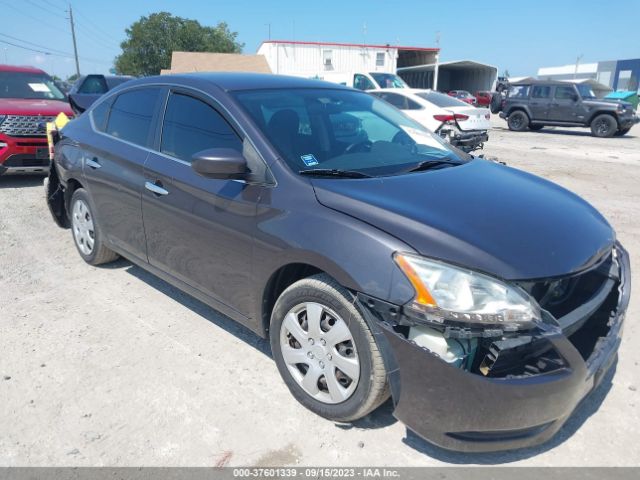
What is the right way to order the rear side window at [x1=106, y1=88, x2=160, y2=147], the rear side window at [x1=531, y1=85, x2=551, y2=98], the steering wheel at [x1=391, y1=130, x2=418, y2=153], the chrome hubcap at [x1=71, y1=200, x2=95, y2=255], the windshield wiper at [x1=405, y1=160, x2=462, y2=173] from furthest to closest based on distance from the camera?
1. the rear side window at [x1=531, y1=85, x2=551, y2=98]
2. the chrome hubcap at [x1=71, y1=200, x2=95, y2=255]
3. the rear side window at [x1=106, y1=88, x2=160, y2=147]
4. the steering wheel at [x1=391, y1=130, x2=418, y2=153]
5. the windshield wiper at [x1=405, y1=160, x2=462, y2=173]

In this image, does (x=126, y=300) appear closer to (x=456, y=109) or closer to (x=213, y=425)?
(x=213, y=425)

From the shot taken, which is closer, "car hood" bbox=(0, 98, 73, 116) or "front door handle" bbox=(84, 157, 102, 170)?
"front door handle" bbox=(84, 157, 102, 170)

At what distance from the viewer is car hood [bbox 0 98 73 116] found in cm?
742

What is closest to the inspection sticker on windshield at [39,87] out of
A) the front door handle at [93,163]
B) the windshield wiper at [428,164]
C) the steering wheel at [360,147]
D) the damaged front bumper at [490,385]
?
the front door handle at [93,163]

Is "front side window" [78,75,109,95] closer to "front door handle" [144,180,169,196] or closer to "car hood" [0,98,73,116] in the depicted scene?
"car hood" [0,98,73,116]

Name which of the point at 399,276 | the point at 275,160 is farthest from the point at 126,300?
the point at 399,276

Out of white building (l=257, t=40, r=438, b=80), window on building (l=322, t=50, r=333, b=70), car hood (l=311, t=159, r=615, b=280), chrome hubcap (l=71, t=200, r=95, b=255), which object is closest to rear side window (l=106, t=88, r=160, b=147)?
chrome hubcap (l=71, t=200, r=95, b=255)

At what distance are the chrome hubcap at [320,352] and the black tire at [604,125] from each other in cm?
1771

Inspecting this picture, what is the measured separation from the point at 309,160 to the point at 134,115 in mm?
1744

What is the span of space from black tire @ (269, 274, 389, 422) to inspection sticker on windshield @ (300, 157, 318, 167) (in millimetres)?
668

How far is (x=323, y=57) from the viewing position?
109 ft

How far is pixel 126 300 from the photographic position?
12.8 ft

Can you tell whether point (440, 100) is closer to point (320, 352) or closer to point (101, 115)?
point (101, 115)

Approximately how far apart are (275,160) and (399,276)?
1.00m
